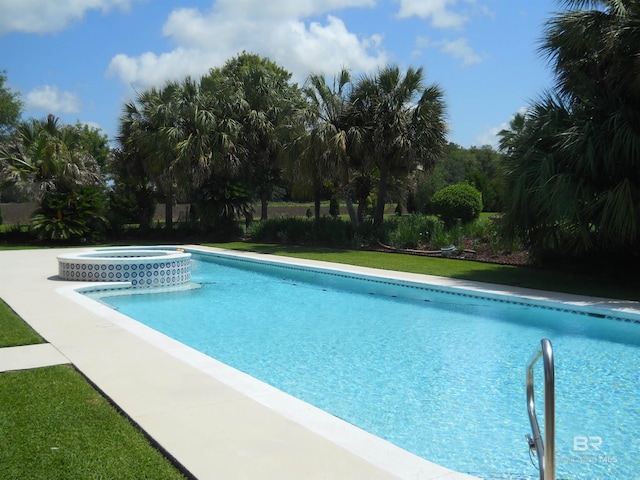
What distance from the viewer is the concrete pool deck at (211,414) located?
356 cm

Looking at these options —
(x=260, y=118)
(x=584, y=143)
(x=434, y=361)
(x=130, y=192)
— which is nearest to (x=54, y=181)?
(x=130, y=192)

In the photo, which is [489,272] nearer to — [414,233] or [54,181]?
[414,233]

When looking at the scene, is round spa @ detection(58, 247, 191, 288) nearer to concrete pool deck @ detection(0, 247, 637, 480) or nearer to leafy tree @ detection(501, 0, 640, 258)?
concrete pool deck @ detection(0, 247, 637, 480)

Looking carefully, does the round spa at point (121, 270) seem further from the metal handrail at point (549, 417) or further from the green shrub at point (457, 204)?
the metal handrail at point (549, 417)

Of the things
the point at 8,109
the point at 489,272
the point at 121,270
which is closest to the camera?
the point at 121,270

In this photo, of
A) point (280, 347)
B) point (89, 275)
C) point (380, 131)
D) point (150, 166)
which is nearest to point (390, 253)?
point (380, 131)

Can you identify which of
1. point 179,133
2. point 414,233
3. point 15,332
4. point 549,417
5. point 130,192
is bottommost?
point 15,332

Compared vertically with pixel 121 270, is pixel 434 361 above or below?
below

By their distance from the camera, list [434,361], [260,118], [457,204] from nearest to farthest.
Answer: [434,361] < [457,204] < [260,118]

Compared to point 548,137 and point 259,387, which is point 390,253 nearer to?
Answer: point 548,137

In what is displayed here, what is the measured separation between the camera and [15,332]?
23.9 feet

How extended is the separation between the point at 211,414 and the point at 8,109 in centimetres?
4444

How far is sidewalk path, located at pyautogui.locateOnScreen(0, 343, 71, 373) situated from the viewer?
5.79 metres

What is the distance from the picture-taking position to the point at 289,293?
41.7ft
